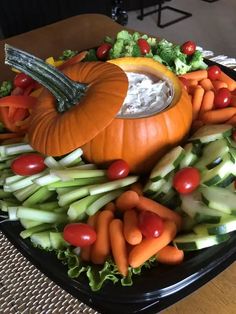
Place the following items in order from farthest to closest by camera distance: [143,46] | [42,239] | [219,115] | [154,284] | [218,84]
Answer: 1. [143,46]
2. [218,84]
3. [219,115]
4. [42,239]
5. [154,284]

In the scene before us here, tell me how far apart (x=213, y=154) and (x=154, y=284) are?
31 cm

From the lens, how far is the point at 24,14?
2.74 m

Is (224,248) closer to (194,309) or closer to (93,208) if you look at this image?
(194,309)

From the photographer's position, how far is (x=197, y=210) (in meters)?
0.86

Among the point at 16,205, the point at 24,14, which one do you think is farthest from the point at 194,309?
the point at 24,14

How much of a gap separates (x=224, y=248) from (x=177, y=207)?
128mm

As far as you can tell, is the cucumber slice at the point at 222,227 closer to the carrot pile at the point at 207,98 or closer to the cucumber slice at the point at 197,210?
the cucumber slice at the point at 197,210

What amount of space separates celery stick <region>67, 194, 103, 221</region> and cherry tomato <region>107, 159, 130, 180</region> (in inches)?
2.9

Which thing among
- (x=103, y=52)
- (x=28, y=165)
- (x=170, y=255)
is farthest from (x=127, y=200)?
(x=103, y=52)

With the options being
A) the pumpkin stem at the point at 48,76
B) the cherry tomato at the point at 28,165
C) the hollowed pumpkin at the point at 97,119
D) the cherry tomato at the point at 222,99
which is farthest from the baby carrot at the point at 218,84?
the cherry tomato at the point at 28,165

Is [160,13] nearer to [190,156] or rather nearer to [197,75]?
[197,75]

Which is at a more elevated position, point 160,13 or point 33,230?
point 33,230

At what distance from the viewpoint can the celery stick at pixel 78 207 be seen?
0.92 meters

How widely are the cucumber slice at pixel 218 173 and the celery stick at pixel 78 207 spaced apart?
250mm
